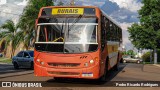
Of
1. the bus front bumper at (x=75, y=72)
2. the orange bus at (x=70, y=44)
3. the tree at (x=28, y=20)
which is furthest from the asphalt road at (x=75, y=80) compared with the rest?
the tree at (x=28, y=20)

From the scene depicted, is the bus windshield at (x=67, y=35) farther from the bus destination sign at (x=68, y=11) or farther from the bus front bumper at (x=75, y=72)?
the bus front bumper at (x=75, y=72)

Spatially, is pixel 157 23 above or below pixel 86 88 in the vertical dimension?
above

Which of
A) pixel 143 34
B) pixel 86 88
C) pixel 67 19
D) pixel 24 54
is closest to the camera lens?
pixel 86 88

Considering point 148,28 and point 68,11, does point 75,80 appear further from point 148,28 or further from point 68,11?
point 148,28

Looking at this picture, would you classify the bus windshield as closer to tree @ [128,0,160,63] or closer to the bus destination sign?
the bus destination sign

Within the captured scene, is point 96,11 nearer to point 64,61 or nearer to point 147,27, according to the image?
point 64,61

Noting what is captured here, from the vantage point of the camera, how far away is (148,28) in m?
60.8

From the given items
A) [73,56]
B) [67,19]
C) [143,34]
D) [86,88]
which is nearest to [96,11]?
[67,19]

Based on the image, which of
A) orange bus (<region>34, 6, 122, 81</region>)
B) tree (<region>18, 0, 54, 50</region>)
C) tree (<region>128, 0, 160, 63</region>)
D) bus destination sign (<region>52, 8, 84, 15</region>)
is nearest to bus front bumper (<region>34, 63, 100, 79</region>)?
orange bus (<region>34, 6, 122, 81</region>)

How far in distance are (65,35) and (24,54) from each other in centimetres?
1481

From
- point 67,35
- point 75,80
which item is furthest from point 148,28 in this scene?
point 67,35

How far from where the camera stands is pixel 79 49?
14.3 meters

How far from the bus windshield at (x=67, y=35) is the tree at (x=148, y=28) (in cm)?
4689

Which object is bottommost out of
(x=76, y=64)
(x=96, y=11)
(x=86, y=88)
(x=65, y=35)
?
(x=86, y=88)
